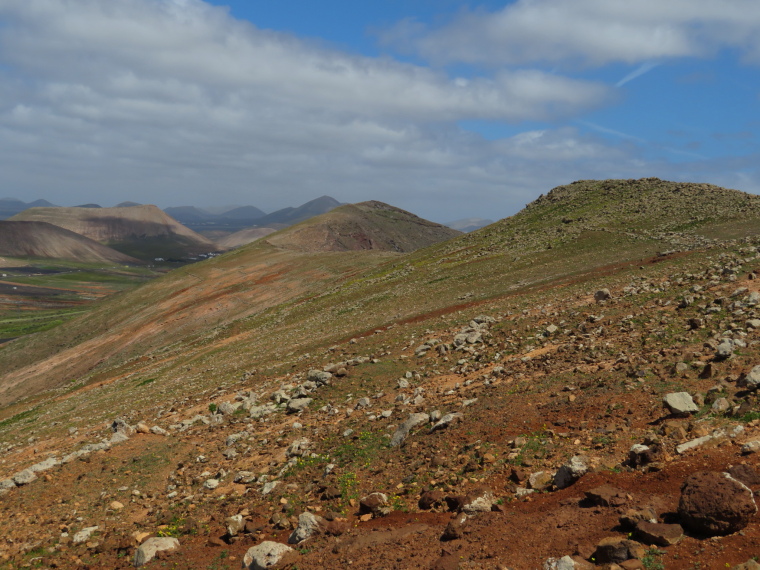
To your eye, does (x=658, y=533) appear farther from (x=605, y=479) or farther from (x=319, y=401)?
(x=319, y=401)

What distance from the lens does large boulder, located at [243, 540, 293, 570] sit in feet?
37.4

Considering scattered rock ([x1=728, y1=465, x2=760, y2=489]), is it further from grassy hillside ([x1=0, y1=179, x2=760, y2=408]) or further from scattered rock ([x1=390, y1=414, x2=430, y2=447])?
grassy hillside ([x1=0, y1=179, x2=760, y2=408])

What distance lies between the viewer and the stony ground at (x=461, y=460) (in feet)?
33.6

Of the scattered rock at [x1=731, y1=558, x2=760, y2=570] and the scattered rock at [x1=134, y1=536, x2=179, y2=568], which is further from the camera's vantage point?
the scattered rock at [x1=134, y1=536, x2=179, y2=568]

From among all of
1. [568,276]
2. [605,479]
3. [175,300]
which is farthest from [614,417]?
[175,300]

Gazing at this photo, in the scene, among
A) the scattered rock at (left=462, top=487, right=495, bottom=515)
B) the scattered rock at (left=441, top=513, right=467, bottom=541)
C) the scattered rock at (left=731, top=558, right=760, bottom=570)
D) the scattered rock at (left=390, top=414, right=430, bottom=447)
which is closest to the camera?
the scattered rock at (left=731, top=558, right=760, bottom=570)

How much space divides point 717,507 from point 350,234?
165 meters

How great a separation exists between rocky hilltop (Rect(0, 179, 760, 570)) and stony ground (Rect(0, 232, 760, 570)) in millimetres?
75

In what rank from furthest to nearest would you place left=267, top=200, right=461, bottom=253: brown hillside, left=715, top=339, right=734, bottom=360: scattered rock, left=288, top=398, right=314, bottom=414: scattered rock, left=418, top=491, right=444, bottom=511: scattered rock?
left=267, top=200, right=461, bottom=253: brown hillside, left=288, top=398, right=314, bottom=414: scattered rock, left=715, top=339, right=734, bottom=360: scattered rock, left=418, top=491, right=444, bottom=511: scattered rock

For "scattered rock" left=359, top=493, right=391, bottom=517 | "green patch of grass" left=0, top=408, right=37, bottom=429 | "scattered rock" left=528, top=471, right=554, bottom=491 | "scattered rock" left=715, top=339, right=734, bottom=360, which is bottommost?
"green patch of grass" left=0, top=408, right=37, bottom=429

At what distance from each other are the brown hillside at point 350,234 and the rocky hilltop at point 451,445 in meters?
109

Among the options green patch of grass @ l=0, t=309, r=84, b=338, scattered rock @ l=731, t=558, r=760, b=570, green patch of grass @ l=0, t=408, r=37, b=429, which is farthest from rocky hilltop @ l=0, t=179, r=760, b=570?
green patch of grass @ l=0, t=309, r=84, b=338

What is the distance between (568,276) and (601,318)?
736 inches

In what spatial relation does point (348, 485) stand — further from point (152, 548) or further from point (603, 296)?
point (603, 296)
